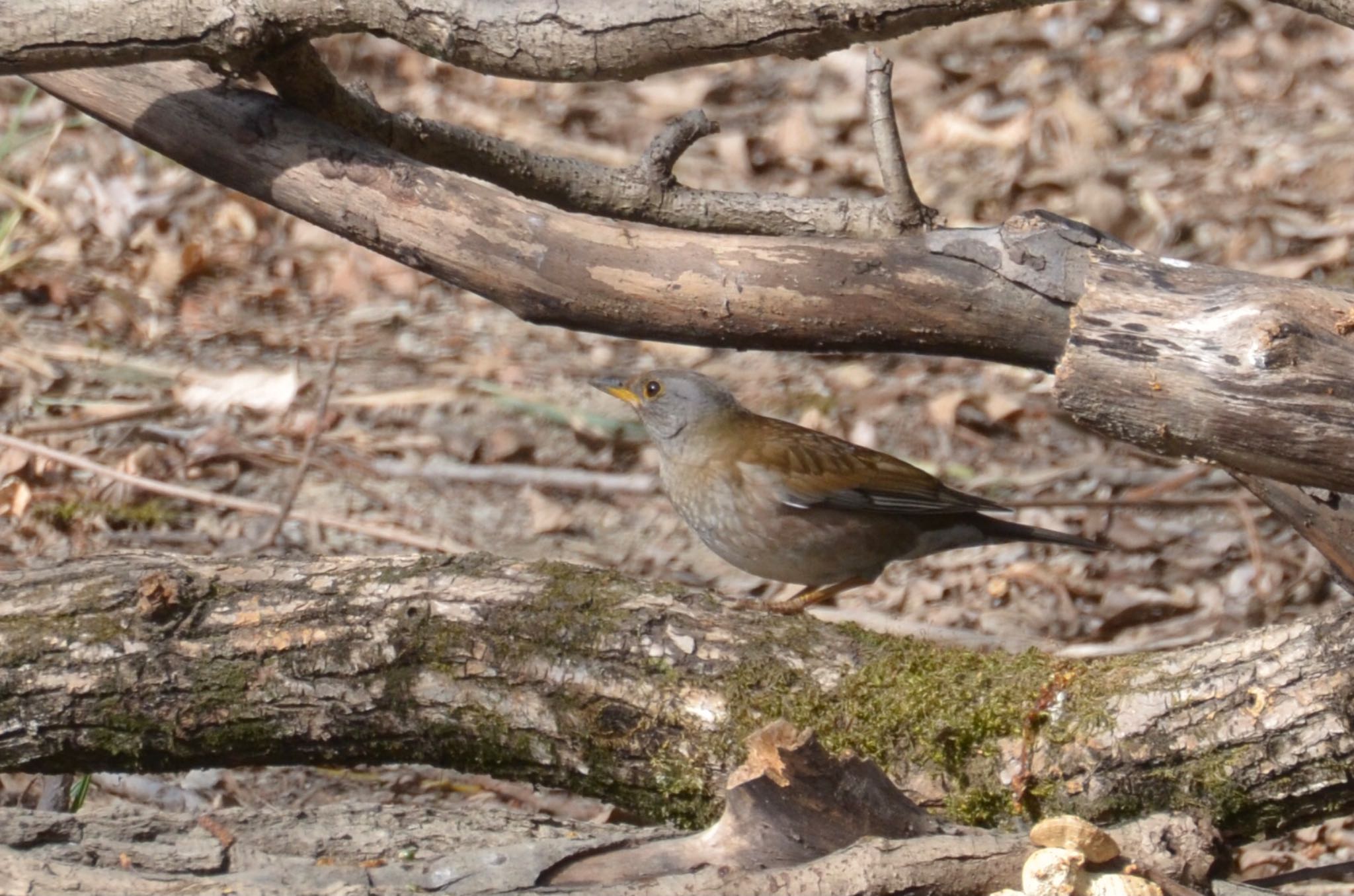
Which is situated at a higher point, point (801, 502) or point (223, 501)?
point (801, 502)

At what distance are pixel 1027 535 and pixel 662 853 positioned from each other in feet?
8.94

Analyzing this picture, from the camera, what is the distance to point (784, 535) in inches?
195

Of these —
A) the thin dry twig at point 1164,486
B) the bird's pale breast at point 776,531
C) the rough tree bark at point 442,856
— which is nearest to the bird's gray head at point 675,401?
the bird's pale breast at point 776,531

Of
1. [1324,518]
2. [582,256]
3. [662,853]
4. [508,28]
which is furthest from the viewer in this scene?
[1324,518]

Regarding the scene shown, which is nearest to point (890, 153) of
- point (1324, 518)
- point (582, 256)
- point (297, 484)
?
point (582, 256)

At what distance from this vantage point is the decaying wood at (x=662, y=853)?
8.83 ft

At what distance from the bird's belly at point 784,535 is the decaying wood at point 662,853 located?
1.70 metres

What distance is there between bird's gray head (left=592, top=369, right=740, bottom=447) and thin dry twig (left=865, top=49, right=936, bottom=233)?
1799mm

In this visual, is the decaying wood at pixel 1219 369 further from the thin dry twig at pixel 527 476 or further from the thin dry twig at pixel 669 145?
the thin dry twig at pixel 527 476

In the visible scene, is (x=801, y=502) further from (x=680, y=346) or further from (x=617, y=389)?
(x=680, y=346)

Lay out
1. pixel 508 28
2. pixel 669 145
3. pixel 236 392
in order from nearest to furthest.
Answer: pixel 508 28 < pixel 669 145 < pixel 236 392

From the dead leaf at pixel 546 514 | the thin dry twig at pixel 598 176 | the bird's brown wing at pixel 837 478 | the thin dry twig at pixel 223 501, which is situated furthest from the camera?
the dead leaf at pixel 546 514

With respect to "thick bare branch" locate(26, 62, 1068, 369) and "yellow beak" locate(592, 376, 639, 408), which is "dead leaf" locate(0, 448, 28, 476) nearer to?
"yellow beak" locate(592, 376, 639, 408)

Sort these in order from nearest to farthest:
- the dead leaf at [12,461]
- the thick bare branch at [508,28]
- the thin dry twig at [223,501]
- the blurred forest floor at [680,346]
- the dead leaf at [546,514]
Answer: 1. the thick bare branch at [508,28]
2. the thin dry twig at [223,501]
3. the blurred forest floor at [680,346]
4. the dead leaf at [12,461]
5. the dead leaf at [546,514]
